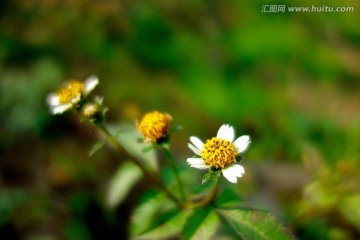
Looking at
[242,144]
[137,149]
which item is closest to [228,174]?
[242,144]

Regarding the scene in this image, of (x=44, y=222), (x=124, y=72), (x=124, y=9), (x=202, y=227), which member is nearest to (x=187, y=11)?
(x=124, y=9)

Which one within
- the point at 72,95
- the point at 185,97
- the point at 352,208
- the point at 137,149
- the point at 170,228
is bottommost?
the point at 170,228

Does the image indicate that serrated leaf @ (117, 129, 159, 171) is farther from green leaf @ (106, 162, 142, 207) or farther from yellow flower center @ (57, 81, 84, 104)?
yellow flower center @ (57, 81, 84, 104)

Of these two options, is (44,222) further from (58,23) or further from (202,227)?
(58,23)

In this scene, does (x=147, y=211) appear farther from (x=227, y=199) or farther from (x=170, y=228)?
(x=227, y=199)

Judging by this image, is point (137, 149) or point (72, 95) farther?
point (137, 149)

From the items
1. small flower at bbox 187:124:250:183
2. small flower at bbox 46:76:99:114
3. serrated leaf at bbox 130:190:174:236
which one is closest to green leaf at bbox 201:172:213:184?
small flower at bbox 187:124:250:183
